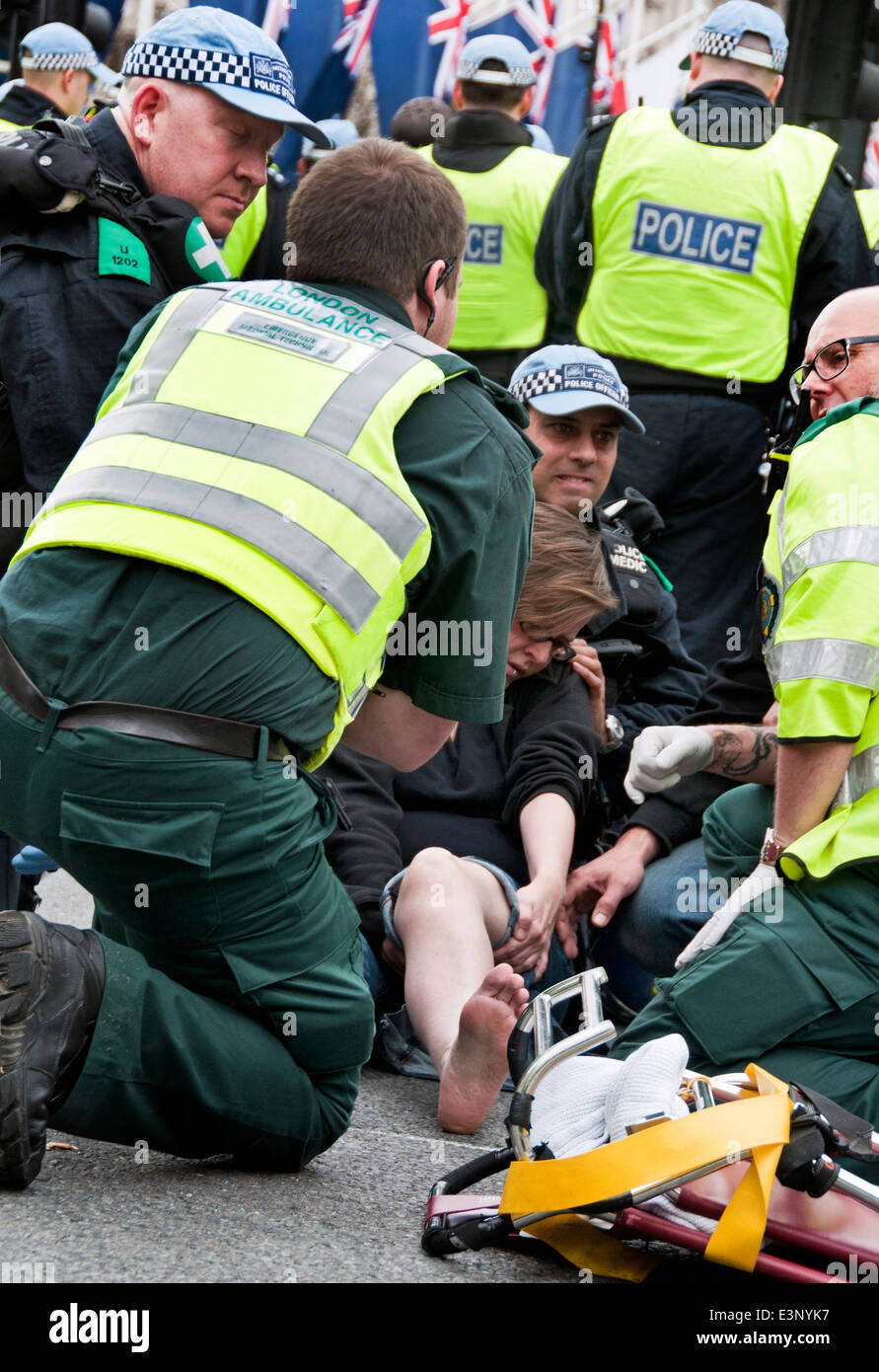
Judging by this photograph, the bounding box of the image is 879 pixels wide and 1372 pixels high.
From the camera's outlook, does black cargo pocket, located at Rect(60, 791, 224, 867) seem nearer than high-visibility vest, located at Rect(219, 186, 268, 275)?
Yes

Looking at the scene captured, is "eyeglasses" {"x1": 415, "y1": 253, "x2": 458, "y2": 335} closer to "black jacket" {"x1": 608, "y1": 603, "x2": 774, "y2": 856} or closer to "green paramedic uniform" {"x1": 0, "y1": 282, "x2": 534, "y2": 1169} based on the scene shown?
"green paramedic uniform" {"x1": 0, "y1": 282, "x2": 534, "y2": 1169}

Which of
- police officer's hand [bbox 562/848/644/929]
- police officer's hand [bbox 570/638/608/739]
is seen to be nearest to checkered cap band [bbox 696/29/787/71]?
police officer's hand [bbox 570/638/608/739]

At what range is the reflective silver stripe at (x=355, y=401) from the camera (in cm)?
222

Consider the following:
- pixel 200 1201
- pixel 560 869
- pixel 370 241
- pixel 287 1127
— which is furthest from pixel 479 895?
pixel 370 241

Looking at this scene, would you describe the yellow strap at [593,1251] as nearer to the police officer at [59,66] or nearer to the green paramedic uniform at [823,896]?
the green paramedic uniform at [823,896]

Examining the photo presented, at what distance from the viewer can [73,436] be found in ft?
10.2

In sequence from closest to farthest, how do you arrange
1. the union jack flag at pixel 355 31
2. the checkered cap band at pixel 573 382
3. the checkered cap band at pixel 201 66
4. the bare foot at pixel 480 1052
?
the bare foot at pixel 480 1052 → the checkered cap band at pixel 201 66 → the checkered cap band at pixel 573 382 → the union jack flag at pixel 355 31

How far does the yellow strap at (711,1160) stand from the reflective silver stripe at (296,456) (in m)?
0.84

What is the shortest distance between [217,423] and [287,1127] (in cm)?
98

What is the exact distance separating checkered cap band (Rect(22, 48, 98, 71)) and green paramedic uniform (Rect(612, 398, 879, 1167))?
496 centimetres

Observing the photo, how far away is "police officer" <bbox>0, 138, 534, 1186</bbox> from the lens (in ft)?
7.08

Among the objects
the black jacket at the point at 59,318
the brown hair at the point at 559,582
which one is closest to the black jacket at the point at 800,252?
the brown hair at the point at 559,582
